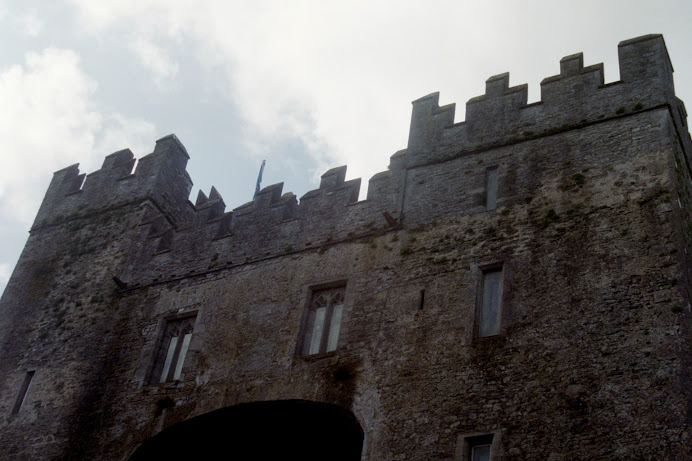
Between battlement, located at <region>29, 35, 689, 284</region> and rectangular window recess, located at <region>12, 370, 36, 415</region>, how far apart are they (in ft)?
8.84

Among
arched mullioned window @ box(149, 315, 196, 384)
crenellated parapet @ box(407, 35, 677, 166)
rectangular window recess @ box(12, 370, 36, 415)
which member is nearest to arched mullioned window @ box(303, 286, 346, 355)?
arched mullioned window @ box(149, 315, 196, 384)

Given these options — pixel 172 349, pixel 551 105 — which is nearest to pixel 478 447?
pixel 551 105

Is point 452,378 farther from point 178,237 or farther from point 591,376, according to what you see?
point 178,237

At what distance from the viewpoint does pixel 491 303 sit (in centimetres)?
1356

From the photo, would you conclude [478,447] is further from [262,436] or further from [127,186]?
[127,186]

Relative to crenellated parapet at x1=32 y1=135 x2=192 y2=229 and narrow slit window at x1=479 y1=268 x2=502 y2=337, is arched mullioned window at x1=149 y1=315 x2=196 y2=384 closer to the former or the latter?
crenellated parapet at x1=32 y1=135 x2=192 y2=229

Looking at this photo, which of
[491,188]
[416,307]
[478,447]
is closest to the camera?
[478,447]

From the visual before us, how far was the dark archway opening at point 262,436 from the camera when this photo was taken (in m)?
14.4

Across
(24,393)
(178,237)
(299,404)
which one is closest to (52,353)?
(24,393)

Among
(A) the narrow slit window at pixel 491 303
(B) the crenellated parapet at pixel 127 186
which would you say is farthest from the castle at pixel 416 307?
(B) the crenellated parapet at pixel 127 186

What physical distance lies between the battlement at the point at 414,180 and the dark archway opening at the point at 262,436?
10.1 feet

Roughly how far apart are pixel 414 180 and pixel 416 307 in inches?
111

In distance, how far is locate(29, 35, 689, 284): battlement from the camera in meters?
15.0

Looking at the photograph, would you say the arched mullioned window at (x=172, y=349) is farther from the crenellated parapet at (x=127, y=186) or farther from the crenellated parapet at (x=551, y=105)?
the crenellated parapet at (x=551, y=105)
